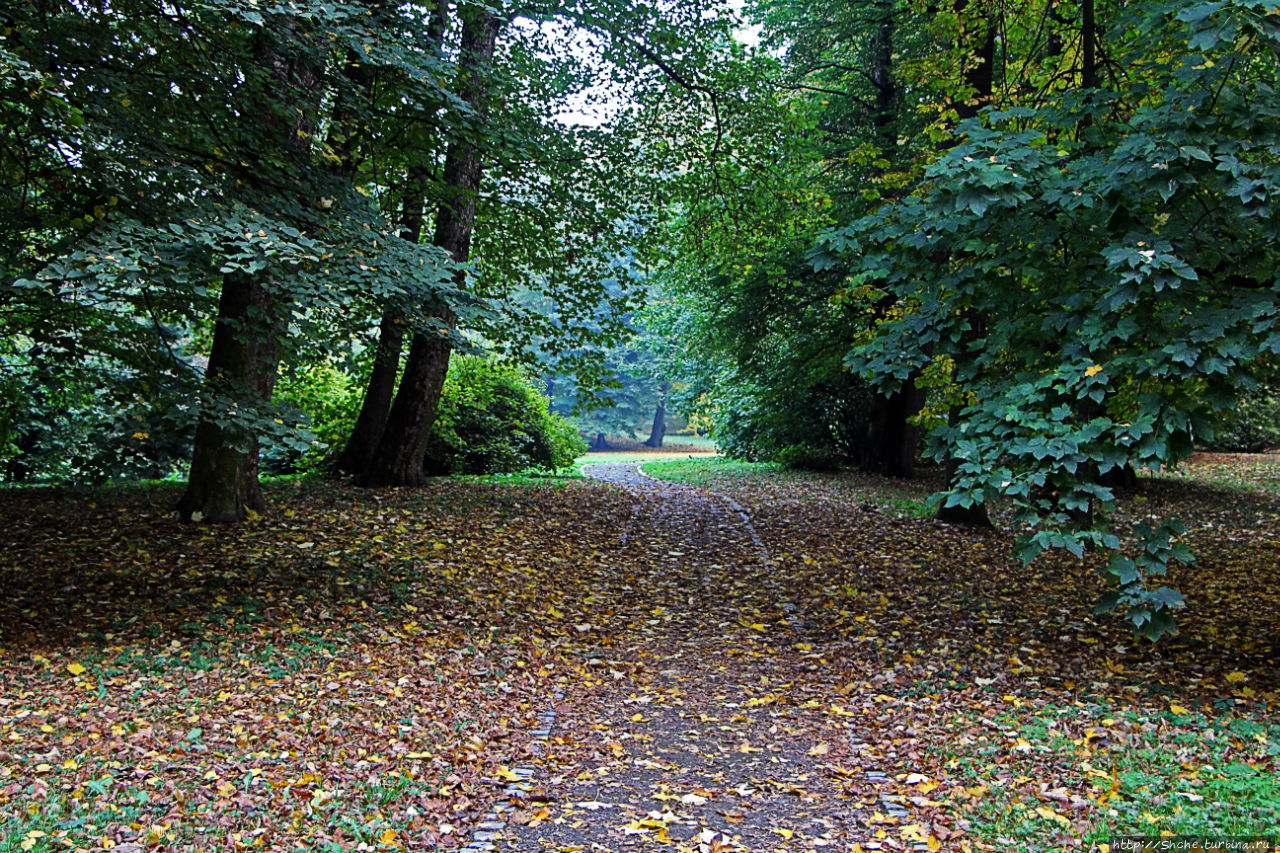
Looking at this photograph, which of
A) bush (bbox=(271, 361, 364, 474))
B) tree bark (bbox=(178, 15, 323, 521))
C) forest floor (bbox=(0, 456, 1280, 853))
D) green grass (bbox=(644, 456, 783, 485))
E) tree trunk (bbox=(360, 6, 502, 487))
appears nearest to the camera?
forest floor (bbox=(0, 456, 1280, 853))

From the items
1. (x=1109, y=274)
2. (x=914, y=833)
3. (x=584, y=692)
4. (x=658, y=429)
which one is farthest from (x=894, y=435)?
(x=658, y=429)

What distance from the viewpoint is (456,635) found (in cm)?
599

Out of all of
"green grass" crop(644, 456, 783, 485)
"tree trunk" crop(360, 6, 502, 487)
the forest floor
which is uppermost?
"tree trunk" crop(360, 6, 502, 487)

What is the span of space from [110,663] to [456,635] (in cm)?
210

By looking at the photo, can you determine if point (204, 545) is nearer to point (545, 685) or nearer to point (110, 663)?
point (110, 663)

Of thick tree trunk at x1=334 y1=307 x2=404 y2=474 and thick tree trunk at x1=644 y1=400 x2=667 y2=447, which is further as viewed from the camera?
thick tree trunk at x1=644 y1=400 x2=667 y2=447

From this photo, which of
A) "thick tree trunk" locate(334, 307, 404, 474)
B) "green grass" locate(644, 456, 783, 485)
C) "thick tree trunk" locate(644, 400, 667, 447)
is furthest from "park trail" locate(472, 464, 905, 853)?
"thick tree trunk" locate(644, 400, 667, 447)

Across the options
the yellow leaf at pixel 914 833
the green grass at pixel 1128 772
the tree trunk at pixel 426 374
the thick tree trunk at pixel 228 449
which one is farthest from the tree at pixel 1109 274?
the tree trunk at pixel 426 374

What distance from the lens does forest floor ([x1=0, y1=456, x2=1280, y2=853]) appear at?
3516 mm

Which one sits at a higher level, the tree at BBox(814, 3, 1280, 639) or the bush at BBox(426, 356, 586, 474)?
the tree at BBox(814, 3, 1280, 639)

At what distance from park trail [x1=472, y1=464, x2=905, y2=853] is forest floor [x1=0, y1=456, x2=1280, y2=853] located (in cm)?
2

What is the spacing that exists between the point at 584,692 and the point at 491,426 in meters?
9.88

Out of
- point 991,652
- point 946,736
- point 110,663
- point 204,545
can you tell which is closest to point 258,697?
point 110,663

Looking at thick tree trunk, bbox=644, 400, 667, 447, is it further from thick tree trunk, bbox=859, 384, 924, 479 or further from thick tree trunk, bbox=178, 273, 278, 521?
thick tree trunk, bbox=178, 273, 278, 521
